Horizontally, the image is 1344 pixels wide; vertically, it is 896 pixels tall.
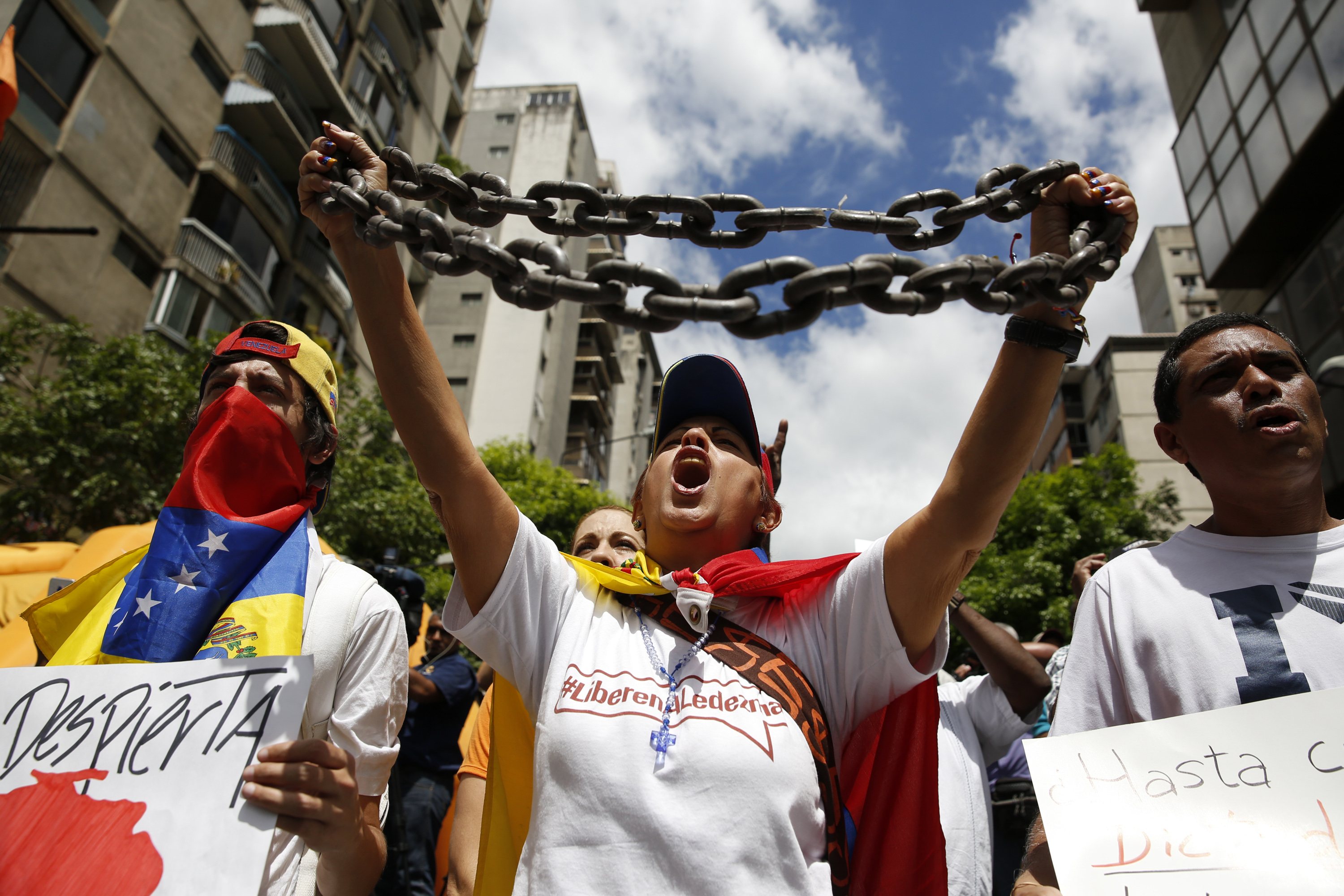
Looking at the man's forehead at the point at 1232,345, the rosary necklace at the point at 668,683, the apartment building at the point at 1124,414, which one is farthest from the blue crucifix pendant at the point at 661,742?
the apartment building at the point at 1124,414

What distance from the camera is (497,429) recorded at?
111ft

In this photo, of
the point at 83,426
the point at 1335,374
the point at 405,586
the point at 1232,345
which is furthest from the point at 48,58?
the point at 1335,374

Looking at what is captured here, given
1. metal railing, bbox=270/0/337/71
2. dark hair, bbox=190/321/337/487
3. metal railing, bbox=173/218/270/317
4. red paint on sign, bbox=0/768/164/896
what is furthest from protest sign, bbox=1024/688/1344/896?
metal railing, bbox=270/0/337/71

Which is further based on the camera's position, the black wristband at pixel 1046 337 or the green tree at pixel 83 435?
the green tree at pixel 83 435

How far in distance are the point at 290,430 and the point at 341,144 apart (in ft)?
3.11

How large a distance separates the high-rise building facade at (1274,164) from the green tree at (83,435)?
55.8 feet

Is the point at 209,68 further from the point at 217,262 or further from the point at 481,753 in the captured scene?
the point at 481,753

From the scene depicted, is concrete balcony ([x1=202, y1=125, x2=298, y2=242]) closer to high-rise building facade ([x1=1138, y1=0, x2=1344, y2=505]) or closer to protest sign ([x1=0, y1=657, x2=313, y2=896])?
protest sign ([x1=0, y1=657, x2=313, y2=896])

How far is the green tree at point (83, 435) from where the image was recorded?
1033 cm

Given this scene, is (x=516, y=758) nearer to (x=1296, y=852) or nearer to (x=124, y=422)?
(x=1296, y=852)

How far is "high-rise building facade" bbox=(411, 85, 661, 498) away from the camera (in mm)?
34438

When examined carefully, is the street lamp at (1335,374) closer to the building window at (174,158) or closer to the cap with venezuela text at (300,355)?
the cap with venezuela text at (300,355)

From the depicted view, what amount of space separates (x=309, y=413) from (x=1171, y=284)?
45065 millimetres

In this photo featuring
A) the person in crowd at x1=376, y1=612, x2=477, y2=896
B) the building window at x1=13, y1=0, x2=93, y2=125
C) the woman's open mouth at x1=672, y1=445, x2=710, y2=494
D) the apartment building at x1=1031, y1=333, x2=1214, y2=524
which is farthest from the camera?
the apartment building at x1=1031, y1=333, x2=1214, y2=524
